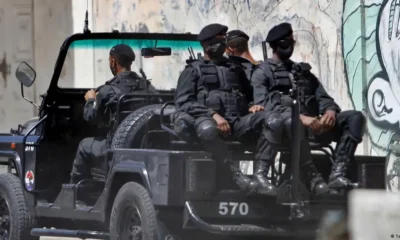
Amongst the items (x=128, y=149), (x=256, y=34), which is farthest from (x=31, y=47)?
(x=128, y=149)

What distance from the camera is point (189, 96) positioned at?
26.4ft

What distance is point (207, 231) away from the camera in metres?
7.46

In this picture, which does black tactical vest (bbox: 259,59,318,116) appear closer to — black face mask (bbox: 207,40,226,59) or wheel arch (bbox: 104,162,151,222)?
black face mask (bbox: 207,40,226,59)

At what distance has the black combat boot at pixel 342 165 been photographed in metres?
7.87

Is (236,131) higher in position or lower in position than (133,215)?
higher

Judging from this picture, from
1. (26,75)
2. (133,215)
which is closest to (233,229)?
(133,215)

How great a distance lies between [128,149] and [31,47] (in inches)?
535

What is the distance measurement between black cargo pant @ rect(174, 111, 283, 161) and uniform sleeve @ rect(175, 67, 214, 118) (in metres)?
0.06

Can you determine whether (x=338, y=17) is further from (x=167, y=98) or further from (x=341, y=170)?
(x=341, y=170)

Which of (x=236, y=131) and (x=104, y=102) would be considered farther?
(x=104, y=102)

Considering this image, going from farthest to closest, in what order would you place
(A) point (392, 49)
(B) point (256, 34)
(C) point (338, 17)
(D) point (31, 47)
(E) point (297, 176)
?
1. (D) point (31, 47)
2. (B) point (256, 34)
3. (C) point (338, 17)
4. (A) point (392, 49)
5. (E) point (297, 176)

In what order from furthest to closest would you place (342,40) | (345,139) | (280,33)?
(342,40)
(280,33)
(345,139)

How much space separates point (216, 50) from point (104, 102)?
1314mm

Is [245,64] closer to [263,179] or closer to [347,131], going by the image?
[347,131]
